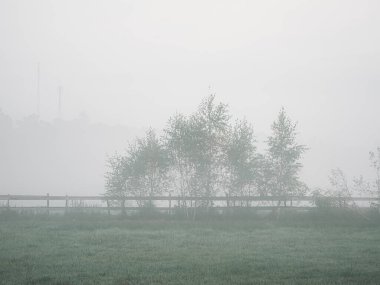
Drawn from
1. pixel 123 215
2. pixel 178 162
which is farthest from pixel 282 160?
pixel 123 215

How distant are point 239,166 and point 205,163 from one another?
272cm

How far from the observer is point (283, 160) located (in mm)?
32281

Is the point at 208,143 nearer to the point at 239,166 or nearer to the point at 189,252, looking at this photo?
the point at 239,166

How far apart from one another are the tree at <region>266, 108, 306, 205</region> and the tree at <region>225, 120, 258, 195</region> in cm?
137

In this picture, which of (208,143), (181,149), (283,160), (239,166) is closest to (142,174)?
(181,149)

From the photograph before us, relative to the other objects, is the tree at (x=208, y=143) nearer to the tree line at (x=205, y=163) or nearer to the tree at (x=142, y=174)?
the tree line at (x=205, y=163)

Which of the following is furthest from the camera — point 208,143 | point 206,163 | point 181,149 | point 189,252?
point 208,143

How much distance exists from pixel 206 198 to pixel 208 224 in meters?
4.17

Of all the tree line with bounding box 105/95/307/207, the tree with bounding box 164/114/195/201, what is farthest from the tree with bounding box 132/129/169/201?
the tree with bounding box 164/114/195/201

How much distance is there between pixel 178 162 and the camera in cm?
3112

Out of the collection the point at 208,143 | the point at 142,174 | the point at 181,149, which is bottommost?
the point at 142,174

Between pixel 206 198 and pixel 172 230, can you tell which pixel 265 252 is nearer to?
pixel 172 230

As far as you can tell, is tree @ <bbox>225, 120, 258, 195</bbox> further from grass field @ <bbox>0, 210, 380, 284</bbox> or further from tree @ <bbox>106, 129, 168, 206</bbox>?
grass field @ <bbox>0, 210, 380, 284</bbox>

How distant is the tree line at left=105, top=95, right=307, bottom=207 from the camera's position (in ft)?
101
